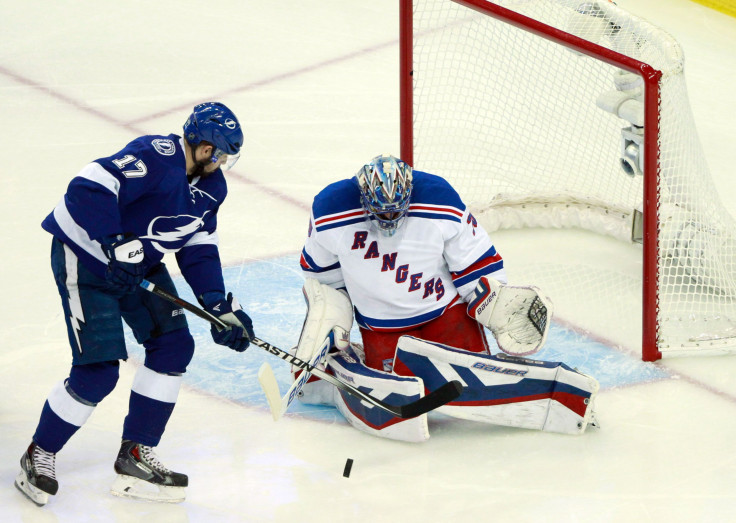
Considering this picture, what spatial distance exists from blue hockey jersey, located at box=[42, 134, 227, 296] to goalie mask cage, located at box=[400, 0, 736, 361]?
131 centimetres

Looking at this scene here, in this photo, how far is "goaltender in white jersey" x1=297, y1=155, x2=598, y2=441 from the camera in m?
3.52

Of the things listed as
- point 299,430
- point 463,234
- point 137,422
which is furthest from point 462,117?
point 137,422

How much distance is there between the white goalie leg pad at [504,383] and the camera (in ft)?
11.5

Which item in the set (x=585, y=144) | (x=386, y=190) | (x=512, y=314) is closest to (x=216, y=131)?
(x=386, y=190)

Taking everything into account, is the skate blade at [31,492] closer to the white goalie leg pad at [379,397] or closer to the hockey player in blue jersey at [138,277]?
the hockey player in blue jersey at [138,277]

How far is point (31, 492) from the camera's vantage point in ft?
10.8

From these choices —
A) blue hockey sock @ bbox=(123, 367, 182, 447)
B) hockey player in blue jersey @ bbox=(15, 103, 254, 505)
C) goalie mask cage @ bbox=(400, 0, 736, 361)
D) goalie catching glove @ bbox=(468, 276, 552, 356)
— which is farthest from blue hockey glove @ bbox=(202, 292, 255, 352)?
goalie mask cage @ bbox=(400, 0, 736, 361)

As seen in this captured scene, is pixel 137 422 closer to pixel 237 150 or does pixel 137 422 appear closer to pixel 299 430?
pixel 299 430

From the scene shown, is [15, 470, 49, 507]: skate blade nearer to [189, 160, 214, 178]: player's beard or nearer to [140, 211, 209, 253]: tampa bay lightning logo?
[140, 211, 209, 253]: tampa bay lightning logo

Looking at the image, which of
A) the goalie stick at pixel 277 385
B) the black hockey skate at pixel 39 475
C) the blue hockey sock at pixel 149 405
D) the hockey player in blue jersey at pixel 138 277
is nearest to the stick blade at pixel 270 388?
the goalie stick at pixel 277 385

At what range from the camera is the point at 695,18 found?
22.7 feet

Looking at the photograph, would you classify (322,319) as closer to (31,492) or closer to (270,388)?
(270,388)

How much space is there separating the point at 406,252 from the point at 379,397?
1.35 ft

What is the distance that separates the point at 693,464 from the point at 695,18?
13.2 ft
